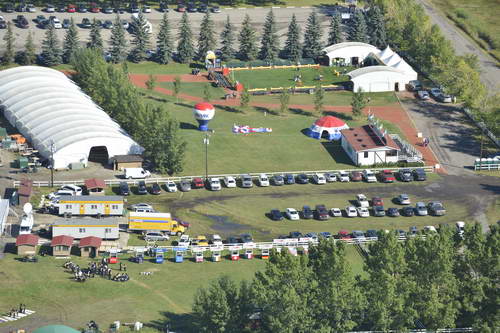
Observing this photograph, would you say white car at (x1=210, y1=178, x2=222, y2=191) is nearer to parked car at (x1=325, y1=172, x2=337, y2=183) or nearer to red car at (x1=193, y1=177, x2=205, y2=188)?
red car at (x1=193, y1=177, x2=205, y2=188)

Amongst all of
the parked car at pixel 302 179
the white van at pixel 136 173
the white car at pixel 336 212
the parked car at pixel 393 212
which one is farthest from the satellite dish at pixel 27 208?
the parked car at pixel 393 212

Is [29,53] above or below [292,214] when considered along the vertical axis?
above

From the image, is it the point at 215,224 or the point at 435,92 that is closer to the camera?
the point at 215,224

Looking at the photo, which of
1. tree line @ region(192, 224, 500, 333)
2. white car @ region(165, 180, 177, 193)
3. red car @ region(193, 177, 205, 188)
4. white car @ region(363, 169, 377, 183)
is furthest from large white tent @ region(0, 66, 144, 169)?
tree line @ region(192, 224, 500, 333)

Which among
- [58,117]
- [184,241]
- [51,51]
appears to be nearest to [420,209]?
[184,241]

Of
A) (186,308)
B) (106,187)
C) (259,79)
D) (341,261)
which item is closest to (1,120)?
(106,187)

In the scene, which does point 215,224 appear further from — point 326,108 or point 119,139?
point 326,108

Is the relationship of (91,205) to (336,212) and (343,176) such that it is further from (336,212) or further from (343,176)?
(343,176)
